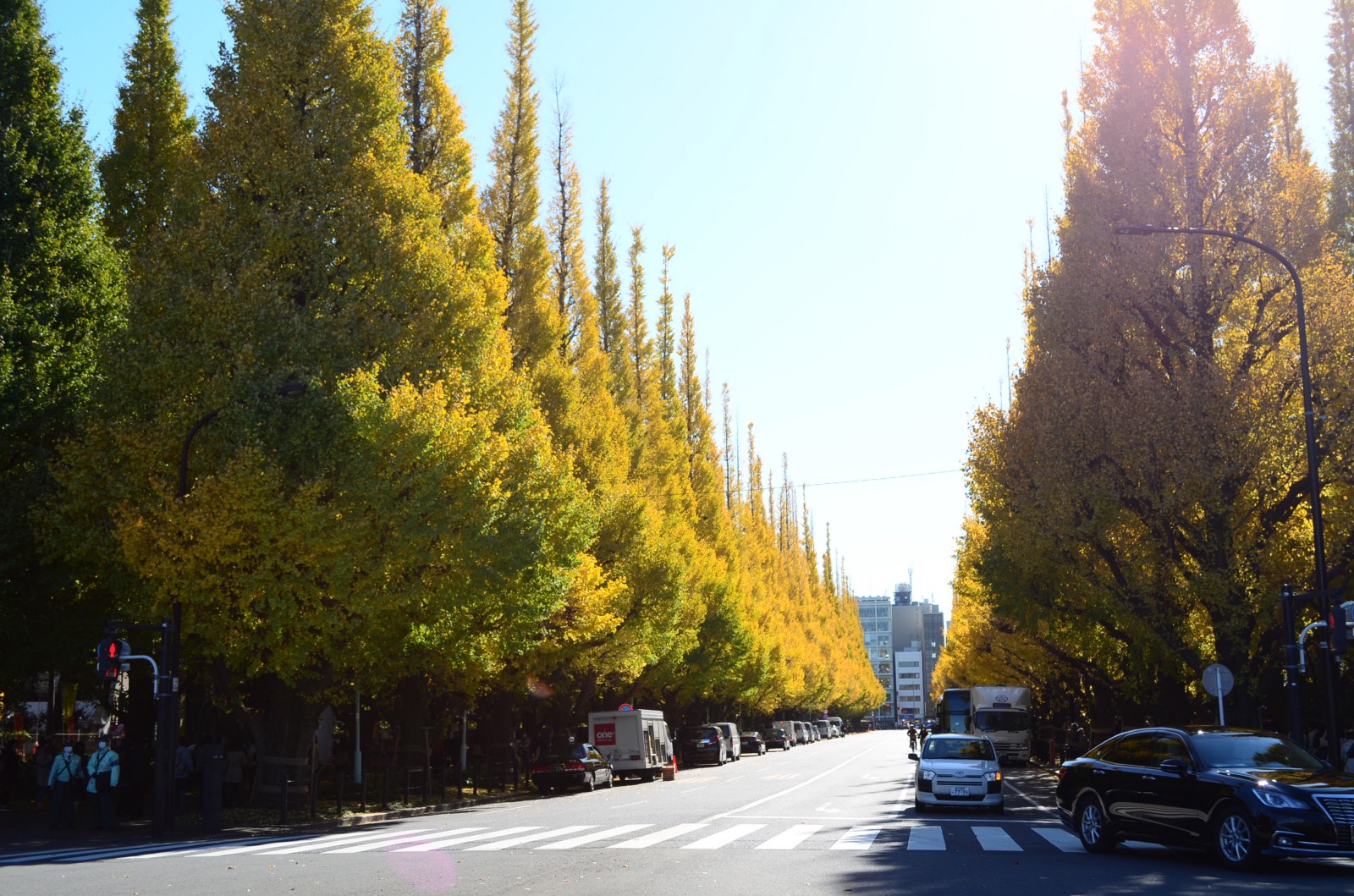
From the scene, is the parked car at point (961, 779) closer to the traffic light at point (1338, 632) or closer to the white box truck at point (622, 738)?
the traffic light at point (1338, 632)

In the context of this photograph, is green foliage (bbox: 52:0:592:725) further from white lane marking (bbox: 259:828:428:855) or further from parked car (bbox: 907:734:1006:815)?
parked car (bbox: 907:734:1006:815)

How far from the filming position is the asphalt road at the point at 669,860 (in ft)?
40.9

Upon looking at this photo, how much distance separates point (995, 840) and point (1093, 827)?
2.08m

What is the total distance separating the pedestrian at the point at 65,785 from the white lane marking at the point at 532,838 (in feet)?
28.1

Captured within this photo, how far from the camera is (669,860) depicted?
14.9m

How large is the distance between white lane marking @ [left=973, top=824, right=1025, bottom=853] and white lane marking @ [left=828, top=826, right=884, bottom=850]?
1.53 m

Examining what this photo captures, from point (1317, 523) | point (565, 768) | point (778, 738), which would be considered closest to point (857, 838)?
point (1317, 523)

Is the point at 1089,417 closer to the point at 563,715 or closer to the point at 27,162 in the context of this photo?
the point at 27,162

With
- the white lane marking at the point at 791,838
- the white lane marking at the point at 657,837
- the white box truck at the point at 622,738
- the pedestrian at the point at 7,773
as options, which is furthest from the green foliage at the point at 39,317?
the white box truck at the point at 622,738

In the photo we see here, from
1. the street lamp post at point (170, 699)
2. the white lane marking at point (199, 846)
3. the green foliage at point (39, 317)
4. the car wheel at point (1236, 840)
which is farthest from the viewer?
the green foliage at point (39, 317)

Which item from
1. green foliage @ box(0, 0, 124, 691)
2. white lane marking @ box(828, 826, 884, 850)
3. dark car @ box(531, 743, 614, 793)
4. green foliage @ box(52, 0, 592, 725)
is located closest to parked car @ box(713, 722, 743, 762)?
dark car @ box(531, 743, 614, 793)

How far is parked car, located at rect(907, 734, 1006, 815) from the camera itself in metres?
23.6

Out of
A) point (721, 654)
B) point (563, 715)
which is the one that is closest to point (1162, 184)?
point (563, 715)

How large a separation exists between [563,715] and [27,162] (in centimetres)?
2778
